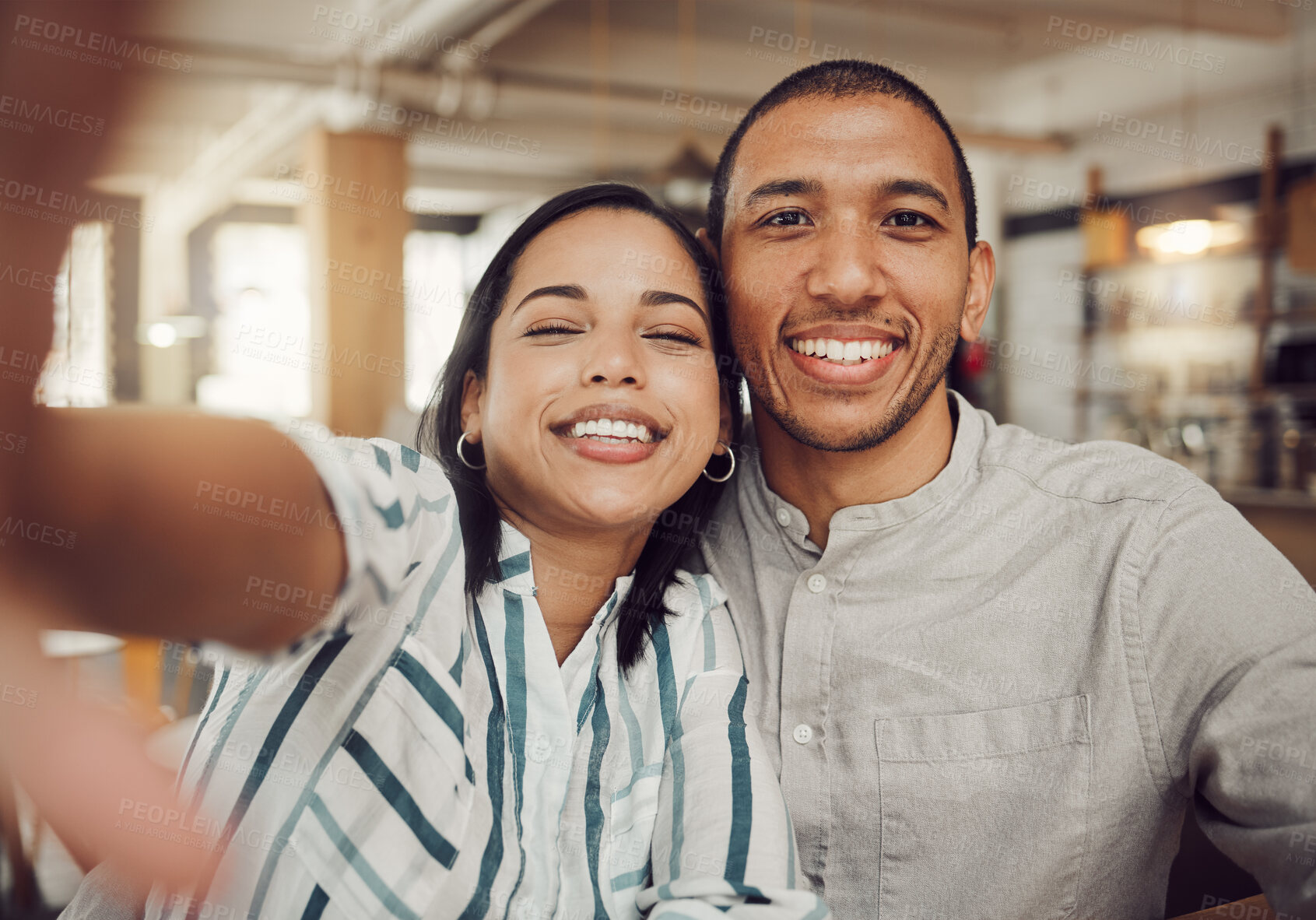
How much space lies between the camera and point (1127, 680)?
1169mm

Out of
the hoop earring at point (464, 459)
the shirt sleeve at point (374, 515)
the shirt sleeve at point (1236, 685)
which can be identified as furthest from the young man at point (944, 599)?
the shirt sleeve at point (374, 515)

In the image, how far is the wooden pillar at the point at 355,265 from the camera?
4.52m

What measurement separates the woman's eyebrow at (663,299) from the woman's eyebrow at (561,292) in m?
0.07

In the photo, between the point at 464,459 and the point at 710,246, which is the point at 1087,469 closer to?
the point at 710,246

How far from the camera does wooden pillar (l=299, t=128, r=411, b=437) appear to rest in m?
4.52

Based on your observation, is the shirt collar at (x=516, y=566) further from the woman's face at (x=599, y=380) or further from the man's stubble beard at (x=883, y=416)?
the man's stubble beard at (x=883, y=416)

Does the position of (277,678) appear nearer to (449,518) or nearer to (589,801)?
(449,518)

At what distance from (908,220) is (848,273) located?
0.16 meters

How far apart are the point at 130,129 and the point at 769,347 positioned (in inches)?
45.0

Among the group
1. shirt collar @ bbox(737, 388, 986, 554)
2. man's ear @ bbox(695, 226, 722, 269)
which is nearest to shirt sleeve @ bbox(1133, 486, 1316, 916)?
shirt collar @ bbox(737, 388, 986, 554)

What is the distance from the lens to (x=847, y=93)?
1397 millimetres

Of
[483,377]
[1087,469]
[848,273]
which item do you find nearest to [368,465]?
[483,377]

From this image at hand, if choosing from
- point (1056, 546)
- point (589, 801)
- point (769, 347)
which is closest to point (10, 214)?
point (589, 801)

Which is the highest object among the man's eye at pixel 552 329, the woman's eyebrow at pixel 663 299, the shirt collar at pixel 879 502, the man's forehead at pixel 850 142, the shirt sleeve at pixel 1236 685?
the man's forehead at pixel 850 142
